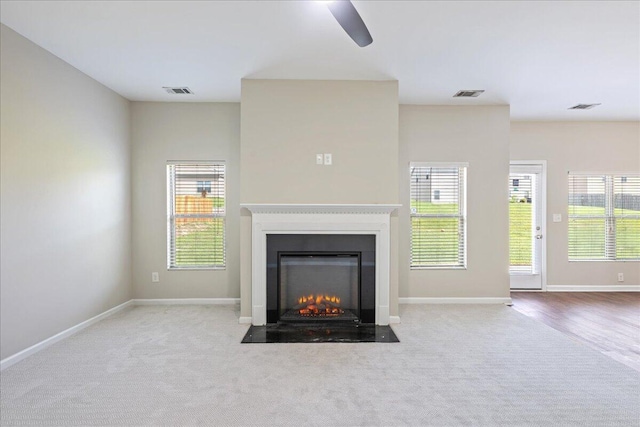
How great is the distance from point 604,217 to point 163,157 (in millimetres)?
6619

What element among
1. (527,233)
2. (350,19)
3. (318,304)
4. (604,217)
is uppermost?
(350,19)

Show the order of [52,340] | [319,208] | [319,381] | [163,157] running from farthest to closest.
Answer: [163,157]
[319,208]
[52,340]
[319,381]

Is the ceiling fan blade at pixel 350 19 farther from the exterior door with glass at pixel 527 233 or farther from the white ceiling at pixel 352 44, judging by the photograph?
the exterior door with glass at pixel 527 233

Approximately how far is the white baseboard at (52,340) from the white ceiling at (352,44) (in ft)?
8.42

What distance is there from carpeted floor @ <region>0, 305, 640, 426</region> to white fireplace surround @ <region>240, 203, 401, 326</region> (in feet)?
1.13

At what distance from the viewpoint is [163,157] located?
4770mm

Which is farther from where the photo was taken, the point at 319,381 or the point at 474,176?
the point at 474,176

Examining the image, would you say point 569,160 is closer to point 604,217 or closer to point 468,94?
point 604,217

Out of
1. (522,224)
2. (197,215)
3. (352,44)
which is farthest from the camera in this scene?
(522,224)

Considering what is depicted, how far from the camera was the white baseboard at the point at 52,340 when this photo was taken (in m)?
2.84

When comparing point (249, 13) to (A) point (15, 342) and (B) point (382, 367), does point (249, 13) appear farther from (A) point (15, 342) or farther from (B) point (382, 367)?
(A) point (15, 342)

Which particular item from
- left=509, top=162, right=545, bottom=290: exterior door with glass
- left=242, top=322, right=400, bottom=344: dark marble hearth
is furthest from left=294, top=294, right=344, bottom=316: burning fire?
left=509, top=162, right=545, bottom=290: exterior door with glass

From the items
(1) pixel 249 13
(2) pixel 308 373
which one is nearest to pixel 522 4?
(1) pixel 249 13

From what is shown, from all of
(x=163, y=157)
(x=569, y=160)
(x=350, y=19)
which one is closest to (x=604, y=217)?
(x=569, y=160)
